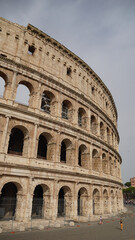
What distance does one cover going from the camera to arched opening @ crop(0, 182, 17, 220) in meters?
15.4

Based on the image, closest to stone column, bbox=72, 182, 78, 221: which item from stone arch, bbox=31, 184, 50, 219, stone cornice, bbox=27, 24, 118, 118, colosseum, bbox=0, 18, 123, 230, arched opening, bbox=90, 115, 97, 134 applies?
colosseum, bbox=0, 18, 123, 230

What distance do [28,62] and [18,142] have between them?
27.2 ft

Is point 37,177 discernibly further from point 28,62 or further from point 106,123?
point 106,123

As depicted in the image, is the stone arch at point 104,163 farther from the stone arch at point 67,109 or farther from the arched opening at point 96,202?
the stone arch at point 67,109

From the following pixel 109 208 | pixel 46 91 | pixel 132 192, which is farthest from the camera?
pixel 132 192

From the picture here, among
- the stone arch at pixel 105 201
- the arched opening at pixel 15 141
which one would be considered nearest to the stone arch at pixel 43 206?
the arched opening at pixel 15 141

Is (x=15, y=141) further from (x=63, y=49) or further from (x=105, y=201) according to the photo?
(x=105, y=201)

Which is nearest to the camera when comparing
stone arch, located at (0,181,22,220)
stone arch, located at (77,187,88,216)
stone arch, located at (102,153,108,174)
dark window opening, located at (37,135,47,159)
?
stone arch, located at (0,181,22,220)

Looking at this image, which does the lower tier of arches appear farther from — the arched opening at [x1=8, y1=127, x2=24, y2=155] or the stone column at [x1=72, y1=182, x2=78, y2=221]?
the arched opening at [x1=8, y1=127, x2=24, y2=155]

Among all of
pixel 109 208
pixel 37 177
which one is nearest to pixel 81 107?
pixel 37 177

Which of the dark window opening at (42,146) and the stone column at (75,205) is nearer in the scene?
the stone column at (75,205)

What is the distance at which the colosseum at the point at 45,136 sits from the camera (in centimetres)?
1489

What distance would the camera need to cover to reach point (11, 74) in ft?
54.3

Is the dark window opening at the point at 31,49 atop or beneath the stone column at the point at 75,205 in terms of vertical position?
atop
